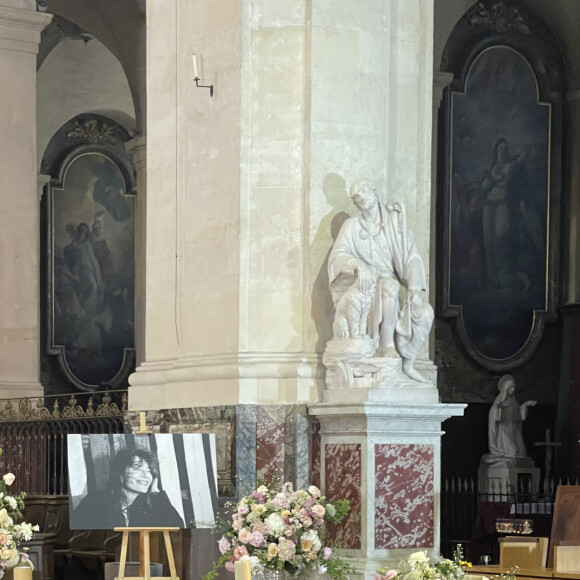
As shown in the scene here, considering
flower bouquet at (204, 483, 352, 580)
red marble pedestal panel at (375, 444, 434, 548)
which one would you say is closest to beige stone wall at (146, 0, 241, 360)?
red marble pedestal panel at (375, 444, 434, 548)

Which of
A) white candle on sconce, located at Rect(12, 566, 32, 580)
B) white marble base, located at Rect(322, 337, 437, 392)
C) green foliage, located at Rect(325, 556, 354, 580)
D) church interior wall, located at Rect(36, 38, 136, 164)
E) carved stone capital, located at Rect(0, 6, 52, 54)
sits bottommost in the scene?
green foliage, located at Rect(325, 556, 354, 580)

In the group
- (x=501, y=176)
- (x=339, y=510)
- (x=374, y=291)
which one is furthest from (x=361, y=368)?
(x=501, y=176)

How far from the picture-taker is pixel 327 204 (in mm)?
11148

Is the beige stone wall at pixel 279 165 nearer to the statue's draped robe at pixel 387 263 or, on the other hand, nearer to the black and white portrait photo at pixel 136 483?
the statue's draped robe at pixel 387 263

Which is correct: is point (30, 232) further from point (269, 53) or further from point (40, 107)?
point (40, 107)

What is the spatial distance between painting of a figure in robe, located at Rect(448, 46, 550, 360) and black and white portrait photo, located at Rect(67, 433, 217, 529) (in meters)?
12.1

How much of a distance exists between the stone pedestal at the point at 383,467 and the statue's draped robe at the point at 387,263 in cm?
41

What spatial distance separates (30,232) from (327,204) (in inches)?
260

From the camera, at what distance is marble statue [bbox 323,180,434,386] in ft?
35.2

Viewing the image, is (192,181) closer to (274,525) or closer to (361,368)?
(361,368)

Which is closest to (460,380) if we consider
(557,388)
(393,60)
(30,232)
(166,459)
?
(557,388)

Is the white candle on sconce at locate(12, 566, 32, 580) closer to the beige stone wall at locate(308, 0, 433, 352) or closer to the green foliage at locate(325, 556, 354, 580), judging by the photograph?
the green foliage at locate(325, 556, 354, 580)

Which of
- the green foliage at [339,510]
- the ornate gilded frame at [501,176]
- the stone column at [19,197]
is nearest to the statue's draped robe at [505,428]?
the ornate gilded frame at [501,176]

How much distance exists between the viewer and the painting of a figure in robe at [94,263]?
27.2 meters
